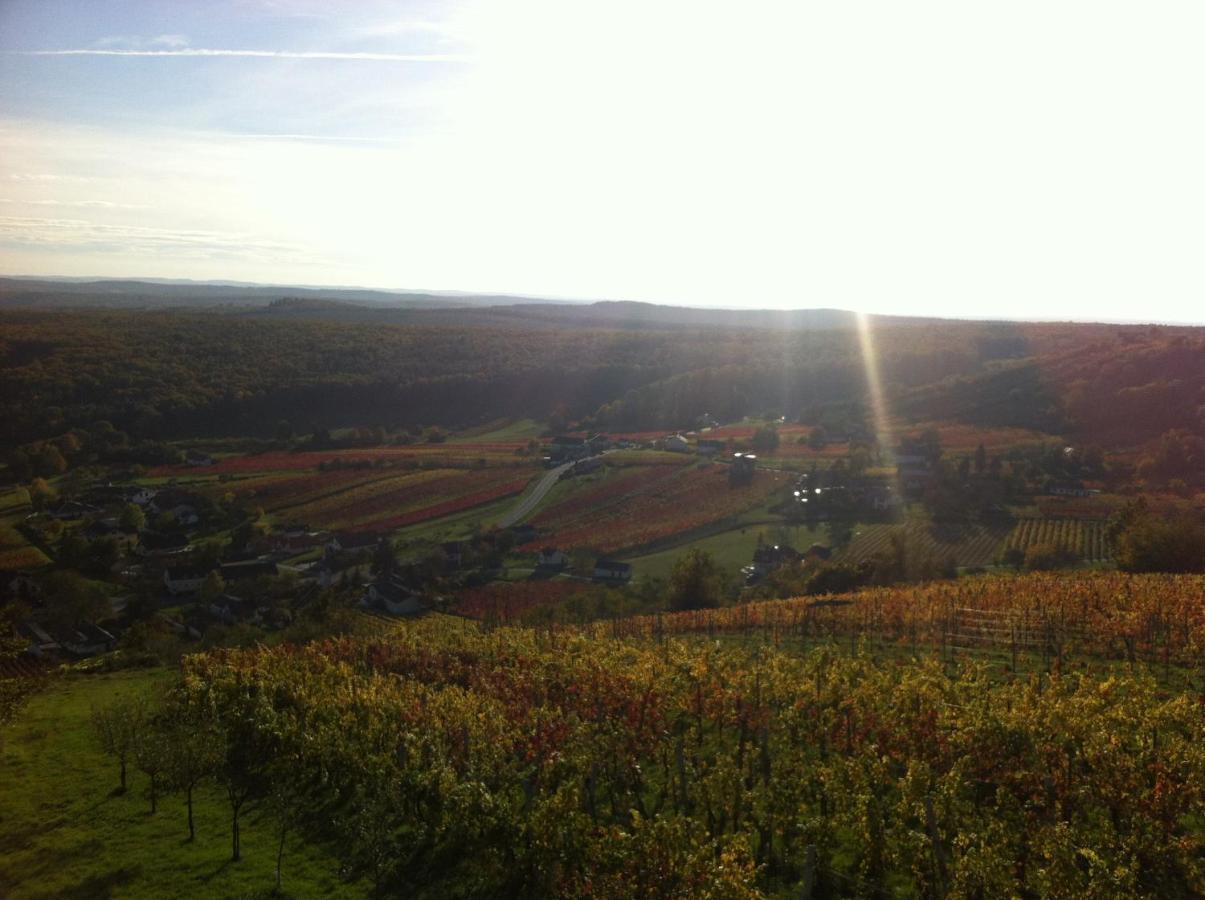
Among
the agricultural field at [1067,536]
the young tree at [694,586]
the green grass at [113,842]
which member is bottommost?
the young tree at [694,586]

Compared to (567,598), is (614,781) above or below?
above

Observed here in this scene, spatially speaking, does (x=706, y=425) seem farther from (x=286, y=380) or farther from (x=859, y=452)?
(x=286, y=380)

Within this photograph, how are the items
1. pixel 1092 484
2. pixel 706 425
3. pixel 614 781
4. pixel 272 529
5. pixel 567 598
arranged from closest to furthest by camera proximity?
pixel 614 781, pixel 567 598, pixel 272 529, pixel 1092 484, pixel 706 425

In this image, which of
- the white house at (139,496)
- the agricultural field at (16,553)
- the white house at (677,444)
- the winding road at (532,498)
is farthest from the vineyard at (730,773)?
the white house at (677,444)

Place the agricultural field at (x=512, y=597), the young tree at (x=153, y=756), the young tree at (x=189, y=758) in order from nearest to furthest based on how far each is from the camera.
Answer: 1. the young tree at (x=189, y=758)
2. the young tree at (x=153, y=756)
3. the agricultural field at (x=512, y=597)

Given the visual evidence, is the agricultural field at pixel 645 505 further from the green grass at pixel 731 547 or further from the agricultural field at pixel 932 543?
the agricultural field at pixel 932 543

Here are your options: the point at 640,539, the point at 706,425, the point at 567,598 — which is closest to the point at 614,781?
the point at 567,598

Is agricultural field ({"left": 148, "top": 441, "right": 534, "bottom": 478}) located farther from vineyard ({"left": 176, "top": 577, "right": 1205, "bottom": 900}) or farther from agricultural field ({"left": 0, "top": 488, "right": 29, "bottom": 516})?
vineyard ({"left": 176, "top": 577, "right": 1205, "bottom": 900})
